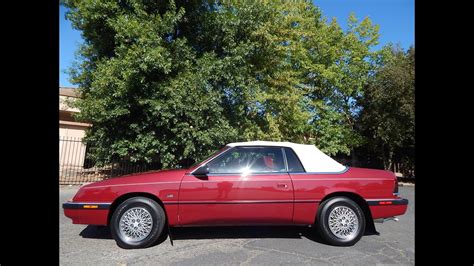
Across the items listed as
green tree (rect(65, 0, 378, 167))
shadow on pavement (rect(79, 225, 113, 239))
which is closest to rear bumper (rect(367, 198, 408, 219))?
shadow on pavement (rect(79, 225, 113, 239))

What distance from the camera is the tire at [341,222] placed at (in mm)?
4727

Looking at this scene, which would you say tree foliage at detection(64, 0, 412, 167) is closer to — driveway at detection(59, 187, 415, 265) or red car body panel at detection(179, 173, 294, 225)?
driveway at detection(59, 187, 415, 265)

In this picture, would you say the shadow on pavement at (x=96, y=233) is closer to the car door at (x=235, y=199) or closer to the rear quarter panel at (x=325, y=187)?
the car door at (x=235, y=199)

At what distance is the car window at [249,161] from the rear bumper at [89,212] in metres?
1.61

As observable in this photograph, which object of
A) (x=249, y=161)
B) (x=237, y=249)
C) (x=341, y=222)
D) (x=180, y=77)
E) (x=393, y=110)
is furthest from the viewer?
(x=393, y=110)

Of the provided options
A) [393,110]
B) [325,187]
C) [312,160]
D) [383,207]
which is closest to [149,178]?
[312,160]

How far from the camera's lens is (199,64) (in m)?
10.1

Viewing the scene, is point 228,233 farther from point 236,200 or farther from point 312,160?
point 312,160

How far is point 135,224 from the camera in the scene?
181 inches

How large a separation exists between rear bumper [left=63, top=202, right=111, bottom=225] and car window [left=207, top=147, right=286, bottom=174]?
1.61m

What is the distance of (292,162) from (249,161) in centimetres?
66
